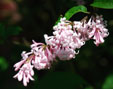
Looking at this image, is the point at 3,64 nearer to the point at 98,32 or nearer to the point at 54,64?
the point at 54,64

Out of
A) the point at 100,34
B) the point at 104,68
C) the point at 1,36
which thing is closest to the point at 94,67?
the point at 104,68

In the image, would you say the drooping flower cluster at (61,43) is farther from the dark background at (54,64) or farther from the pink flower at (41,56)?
the dark background at (54,64)

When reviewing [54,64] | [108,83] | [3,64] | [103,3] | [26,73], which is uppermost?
[3,64]

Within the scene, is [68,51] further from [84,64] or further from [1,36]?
[84,64]

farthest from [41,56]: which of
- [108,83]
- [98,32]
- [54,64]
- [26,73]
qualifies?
[108,83]

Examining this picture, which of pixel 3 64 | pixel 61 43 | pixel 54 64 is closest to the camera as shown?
pixel 61 43

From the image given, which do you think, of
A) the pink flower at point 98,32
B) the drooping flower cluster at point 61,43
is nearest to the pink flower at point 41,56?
the drooping flower cluster at point 61,43
